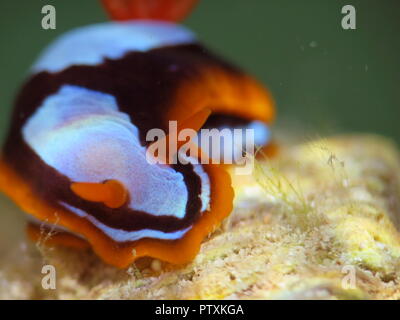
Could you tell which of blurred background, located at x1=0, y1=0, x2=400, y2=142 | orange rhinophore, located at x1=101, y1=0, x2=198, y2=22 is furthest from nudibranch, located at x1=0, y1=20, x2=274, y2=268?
blurred background, located at x1=0, y1=0, x2=400, y2=142

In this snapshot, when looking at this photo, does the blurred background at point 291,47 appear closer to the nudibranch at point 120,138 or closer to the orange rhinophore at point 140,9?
the orange rhinophore at point 140,9

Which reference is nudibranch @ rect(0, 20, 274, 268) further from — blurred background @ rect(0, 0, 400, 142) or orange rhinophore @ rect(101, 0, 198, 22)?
blurred background @ rect(0, 0, 400, 142)

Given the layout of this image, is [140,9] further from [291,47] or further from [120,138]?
[291,47]

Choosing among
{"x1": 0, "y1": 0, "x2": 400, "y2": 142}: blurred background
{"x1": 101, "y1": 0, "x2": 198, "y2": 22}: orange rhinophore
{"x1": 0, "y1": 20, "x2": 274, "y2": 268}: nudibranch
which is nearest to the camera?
{"x1": 0, "y1": 20, "x2": 274, "y2": 268}: nudibranch

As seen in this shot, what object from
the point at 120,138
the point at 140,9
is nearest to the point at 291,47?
the point at 140,9

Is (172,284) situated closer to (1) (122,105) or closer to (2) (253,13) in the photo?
(1) (122,105)

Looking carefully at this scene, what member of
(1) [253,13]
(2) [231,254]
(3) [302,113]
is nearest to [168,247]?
(2) [231,254]
